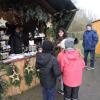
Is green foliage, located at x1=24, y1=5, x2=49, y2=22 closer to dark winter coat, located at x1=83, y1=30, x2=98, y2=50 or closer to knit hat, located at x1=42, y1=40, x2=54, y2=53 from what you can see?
dark winter coat, located at x1=83, y1=30, x2=98, y2=50

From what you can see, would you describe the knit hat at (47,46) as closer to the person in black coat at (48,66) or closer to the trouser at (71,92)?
the person in black coat at (48,66)

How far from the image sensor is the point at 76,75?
6.26 m

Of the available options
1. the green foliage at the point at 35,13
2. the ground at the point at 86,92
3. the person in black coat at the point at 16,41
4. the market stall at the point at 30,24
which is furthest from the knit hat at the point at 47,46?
the person in black coat at the point at 16,41

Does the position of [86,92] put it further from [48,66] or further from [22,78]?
[48,66]

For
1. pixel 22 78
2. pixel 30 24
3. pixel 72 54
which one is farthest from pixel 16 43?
pixel 72 54

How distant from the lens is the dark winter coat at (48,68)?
591 cm

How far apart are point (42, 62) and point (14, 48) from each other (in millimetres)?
4288

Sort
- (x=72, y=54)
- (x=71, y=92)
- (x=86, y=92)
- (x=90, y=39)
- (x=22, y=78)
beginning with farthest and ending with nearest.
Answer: (x=90, y=39) < (x=22, y=78) < (x=86, y=92) < (x=71, y=92) < (x=72, y=54)

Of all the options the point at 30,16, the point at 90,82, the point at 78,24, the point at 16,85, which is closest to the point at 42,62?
the point at 16,85

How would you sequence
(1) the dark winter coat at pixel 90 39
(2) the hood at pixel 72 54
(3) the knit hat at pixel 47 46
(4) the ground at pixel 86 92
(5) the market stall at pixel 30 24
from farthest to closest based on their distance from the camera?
1. (1) the dark winter coat at pixel 90 39
2. (5) the market stall at pixel 30 24
3. (4) the ground at pixel 86 92
4. (2) the hood at pixel 72 54
5. (3) the knit hat at pixel 47 46

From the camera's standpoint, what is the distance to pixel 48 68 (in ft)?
19.5

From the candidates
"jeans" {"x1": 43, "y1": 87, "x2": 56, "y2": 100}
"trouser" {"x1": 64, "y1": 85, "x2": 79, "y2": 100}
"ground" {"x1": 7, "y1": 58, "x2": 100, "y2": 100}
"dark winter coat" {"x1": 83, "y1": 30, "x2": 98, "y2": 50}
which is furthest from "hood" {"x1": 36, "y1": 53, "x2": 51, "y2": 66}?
"dark winter coat" {"x1": 83, "y1": 30, "x2": 98, "y2": 50}

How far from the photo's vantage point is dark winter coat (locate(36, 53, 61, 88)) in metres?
5.91

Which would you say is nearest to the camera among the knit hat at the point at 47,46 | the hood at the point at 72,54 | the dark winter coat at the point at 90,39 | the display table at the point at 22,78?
the knit hat at the point at 47,46
